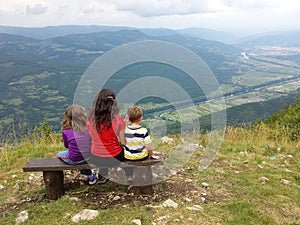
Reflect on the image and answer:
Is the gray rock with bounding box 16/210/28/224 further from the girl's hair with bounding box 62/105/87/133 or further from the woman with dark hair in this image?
the girl's hair with bounding box 62/105/87/133

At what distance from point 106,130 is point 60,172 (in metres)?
1.02

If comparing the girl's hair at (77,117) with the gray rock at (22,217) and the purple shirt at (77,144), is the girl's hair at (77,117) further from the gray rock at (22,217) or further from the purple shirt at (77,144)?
the gray rock at (22,217)

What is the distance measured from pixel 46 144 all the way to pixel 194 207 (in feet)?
18.3

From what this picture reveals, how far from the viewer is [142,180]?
4188mm

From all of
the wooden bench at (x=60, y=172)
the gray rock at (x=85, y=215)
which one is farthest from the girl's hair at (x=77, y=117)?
the gray rock at (x=85, y=215)

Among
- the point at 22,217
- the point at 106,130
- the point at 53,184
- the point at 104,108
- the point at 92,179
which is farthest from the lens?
the point at 92,179

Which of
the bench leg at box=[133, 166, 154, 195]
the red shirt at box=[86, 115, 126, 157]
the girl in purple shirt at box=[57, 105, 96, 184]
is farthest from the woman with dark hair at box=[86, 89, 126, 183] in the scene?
the bench leg at box=[133, 166, 154, 195]

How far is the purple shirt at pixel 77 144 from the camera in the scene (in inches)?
168

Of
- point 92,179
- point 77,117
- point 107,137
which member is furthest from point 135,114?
point 92,179

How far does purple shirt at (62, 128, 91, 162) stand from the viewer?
4.27 meters

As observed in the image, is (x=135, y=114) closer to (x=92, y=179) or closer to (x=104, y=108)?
(x=104, y=108)

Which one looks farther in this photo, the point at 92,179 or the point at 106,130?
the point at 92,179

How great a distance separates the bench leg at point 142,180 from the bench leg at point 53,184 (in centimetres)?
118

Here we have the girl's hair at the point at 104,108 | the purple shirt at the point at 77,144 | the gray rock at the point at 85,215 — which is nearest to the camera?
the gray rock at the point at 85,215
